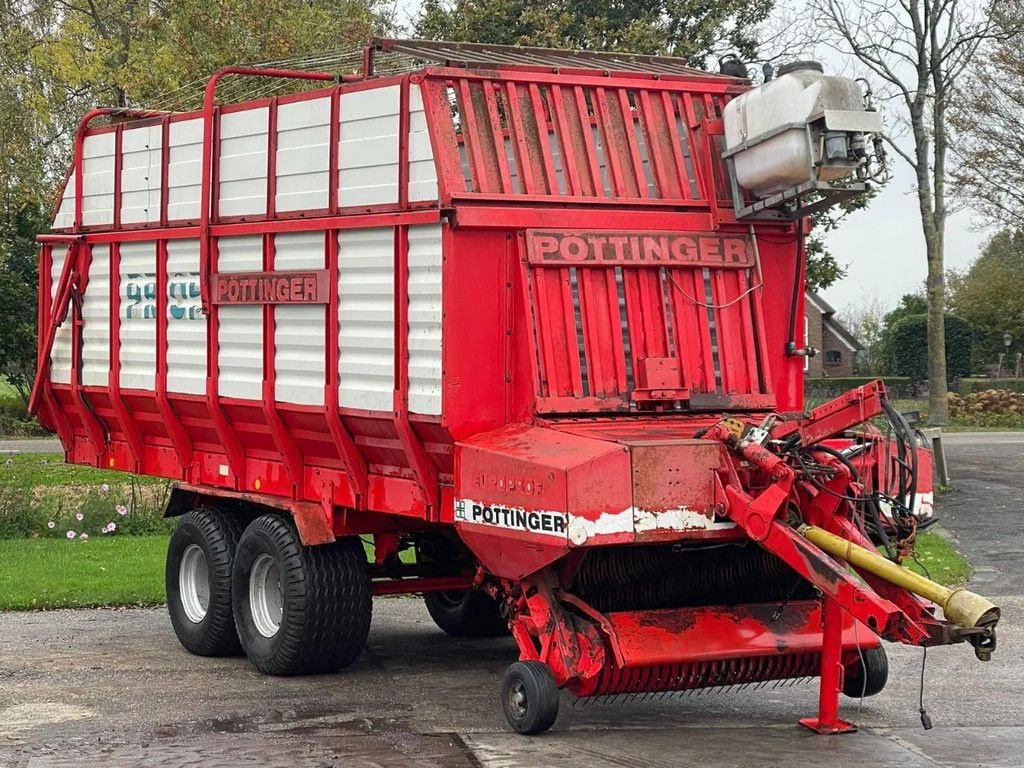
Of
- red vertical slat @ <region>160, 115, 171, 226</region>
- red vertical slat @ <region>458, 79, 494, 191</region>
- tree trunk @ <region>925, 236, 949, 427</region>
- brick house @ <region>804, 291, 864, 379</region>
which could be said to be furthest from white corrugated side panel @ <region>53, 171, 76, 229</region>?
brick house @ <region>804, 291, 864, 379</region>

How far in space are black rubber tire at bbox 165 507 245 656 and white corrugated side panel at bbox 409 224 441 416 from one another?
8.35ft

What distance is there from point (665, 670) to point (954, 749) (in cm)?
147

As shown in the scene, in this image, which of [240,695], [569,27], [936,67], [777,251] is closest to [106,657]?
[240,695]

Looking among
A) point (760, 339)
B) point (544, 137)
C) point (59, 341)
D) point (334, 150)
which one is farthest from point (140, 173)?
point (760, 339)

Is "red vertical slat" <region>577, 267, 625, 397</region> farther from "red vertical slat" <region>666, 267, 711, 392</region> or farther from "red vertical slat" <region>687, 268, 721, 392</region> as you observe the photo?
"red vertical slat" <region>687, 268, 721, 392</region>

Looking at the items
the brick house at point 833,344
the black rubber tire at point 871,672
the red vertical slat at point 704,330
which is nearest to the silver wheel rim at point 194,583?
the red vertical slat at point 704,330

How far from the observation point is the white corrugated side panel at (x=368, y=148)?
29.7 ft

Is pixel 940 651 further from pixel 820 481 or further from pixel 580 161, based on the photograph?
pixel 580 161

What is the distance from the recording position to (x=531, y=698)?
8.09m

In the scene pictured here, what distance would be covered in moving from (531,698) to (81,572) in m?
7.22

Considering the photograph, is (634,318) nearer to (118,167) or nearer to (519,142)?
(519,142)

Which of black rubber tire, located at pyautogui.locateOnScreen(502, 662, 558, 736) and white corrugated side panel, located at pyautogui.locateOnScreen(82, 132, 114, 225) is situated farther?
white corrugated side panel, located at pyautogui.locateOnScreen(82, 132, 114, 225)

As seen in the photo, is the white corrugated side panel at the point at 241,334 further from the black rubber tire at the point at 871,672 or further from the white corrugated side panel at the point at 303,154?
the black rubber tire at the point at 871,672

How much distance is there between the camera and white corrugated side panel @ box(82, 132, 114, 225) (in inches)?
454
